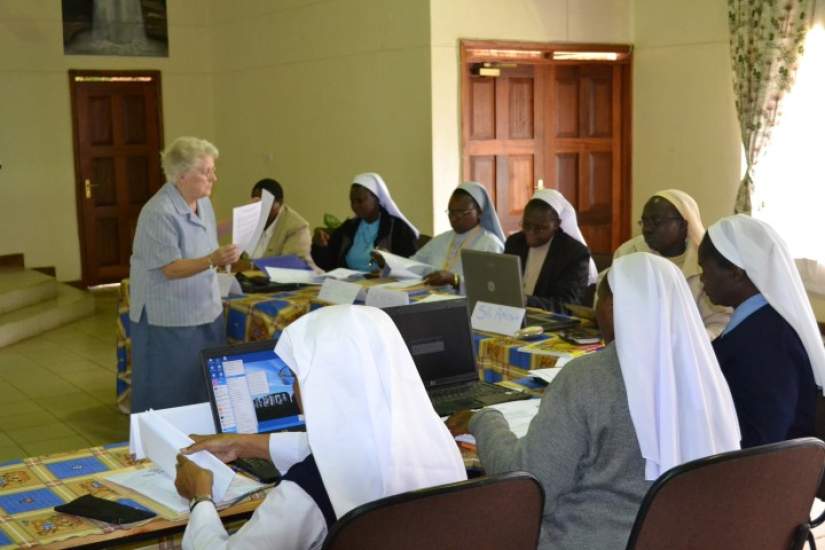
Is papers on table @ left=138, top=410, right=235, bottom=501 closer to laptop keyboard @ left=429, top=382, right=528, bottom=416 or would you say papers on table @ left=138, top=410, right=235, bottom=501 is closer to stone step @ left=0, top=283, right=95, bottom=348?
laptop keyboard @ left=429, top=382, right=528, bottom=416

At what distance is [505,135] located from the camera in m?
8.61

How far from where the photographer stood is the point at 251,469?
2.74 meters

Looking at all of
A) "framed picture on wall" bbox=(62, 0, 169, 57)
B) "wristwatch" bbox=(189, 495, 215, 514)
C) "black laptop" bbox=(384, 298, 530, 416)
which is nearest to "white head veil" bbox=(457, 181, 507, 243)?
"black laptop" bbox=(384, 298, 530, 416)

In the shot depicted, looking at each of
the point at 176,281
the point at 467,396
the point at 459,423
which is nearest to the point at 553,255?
the point at 176,281

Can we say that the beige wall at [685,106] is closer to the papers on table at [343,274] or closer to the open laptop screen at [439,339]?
the papers on table at [343,274]

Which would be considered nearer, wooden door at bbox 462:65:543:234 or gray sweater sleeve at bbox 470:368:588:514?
gray sweater sleeve at bbox 470:368:588:514

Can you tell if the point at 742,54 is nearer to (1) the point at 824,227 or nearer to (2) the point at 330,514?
(1) the point at 824,227

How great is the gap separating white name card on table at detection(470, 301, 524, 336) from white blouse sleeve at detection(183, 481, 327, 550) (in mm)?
2302

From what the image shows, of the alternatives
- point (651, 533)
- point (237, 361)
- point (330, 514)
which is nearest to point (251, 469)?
point (237, 361)

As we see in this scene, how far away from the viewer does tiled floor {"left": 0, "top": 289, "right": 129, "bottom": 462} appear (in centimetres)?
583

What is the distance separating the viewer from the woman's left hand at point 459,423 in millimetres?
2967

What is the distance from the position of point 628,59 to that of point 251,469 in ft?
22.7

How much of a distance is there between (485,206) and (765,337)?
3.11 m

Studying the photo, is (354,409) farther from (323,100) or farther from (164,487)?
(323,100)
